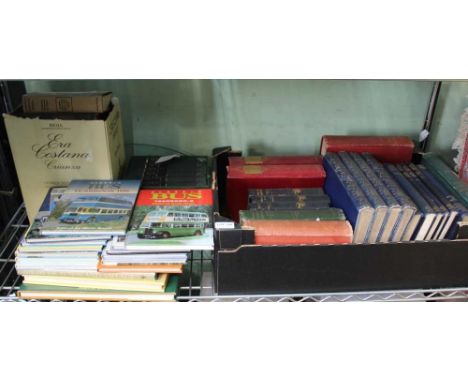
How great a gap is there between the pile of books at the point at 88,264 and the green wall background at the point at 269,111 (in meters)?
0.40

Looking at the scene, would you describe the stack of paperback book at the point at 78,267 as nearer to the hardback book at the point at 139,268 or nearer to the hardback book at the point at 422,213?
the hardback book at the point at 139,268

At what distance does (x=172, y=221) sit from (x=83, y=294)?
21cm

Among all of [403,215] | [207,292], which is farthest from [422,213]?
[207,292]

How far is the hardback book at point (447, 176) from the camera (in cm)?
81

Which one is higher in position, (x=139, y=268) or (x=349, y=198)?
(x=349, y=198)

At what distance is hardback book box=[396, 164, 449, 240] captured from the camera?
739 millimetres

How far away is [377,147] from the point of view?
956 mm

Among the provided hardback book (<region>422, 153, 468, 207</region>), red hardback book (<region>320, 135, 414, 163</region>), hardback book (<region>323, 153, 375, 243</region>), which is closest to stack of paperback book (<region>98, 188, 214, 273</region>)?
hardback book (<region>323, 153, 375, 243</region>)

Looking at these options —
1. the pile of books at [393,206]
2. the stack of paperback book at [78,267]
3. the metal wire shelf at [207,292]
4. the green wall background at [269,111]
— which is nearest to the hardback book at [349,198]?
the pile of books at [393,206]

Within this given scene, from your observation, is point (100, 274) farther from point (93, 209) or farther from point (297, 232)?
point (297, 232)

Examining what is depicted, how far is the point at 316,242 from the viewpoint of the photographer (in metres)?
0.74

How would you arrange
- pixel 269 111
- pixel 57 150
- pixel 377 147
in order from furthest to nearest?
pixel 269 111, pixel 377 147, pixel 57 150
